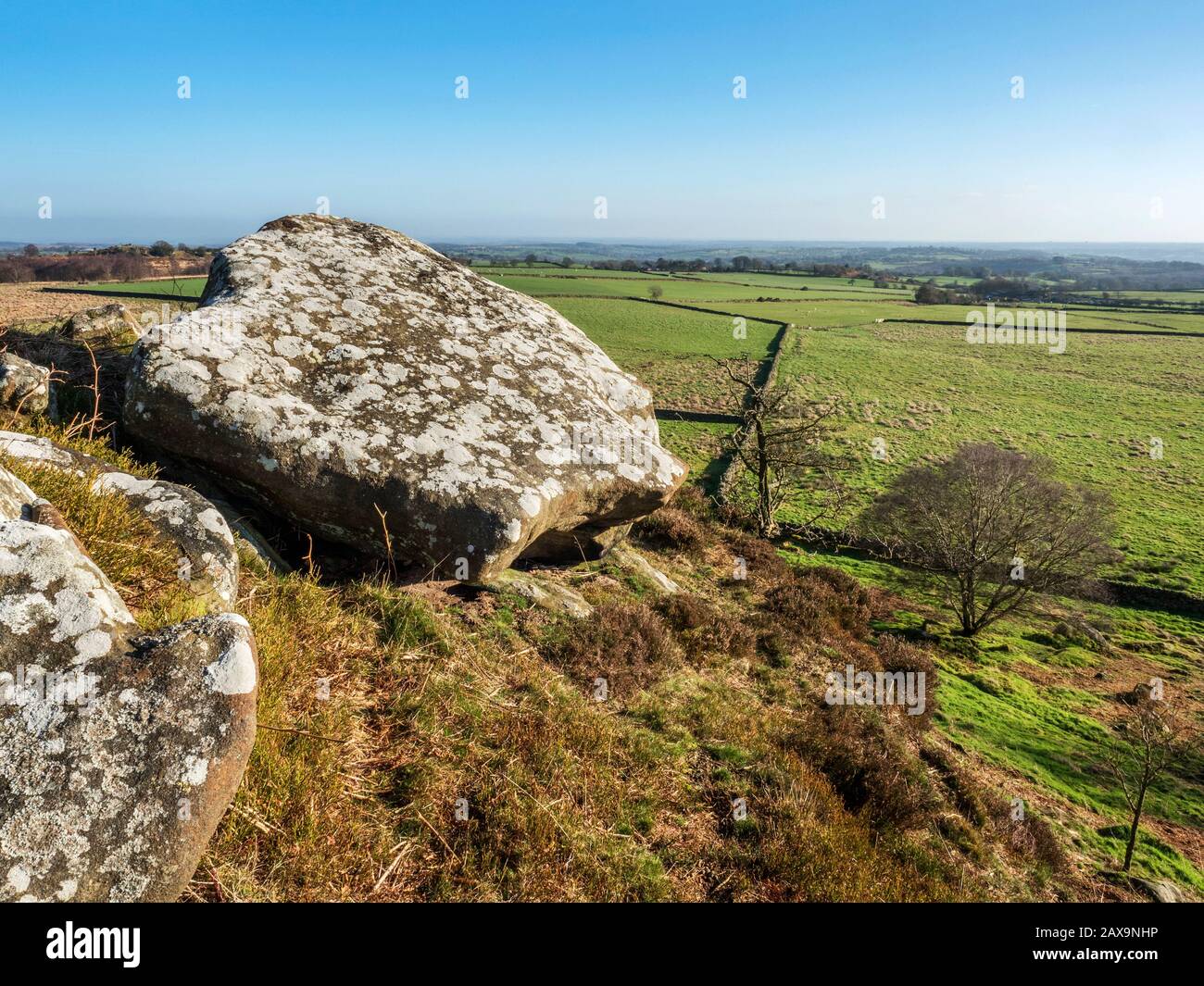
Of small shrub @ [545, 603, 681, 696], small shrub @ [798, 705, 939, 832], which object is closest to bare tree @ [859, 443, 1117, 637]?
small shrub @ [798, 705, 939, 832]

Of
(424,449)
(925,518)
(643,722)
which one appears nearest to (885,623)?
(925,518)

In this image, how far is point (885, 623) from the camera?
17.3 m

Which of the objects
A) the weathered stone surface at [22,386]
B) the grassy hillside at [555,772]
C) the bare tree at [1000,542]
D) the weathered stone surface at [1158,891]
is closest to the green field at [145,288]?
the weathered stone surface at [22,386]

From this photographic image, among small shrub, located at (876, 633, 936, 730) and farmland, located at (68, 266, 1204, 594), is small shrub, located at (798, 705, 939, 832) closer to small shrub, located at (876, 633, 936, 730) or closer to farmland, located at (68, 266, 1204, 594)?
small shrub, located at (876, 633, 936, 730)

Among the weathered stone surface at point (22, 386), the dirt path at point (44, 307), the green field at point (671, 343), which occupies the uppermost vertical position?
the green field at point (671, 343)

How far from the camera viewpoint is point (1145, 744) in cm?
1189

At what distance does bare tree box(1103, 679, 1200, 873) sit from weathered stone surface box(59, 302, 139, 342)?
1774 cm

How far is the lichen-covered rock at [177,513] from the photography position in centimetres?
449

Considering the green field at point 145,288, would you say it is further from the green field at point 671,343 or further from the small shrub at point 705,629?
the small shrub at point 705,629

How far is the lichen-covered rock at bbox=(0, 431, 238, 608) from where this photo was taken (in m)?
4.49

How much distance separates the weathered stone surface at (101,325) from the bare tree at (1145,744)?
17.7 m

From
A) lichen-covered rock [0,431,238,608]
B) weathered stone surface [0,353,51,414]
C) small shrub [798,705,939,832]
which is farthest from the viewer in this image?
small shrub [798,705,939,832]

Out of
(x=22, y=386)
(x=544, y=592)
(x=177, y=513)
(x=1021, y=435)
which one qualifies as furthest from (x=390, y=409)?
(x=1021, y=435)
